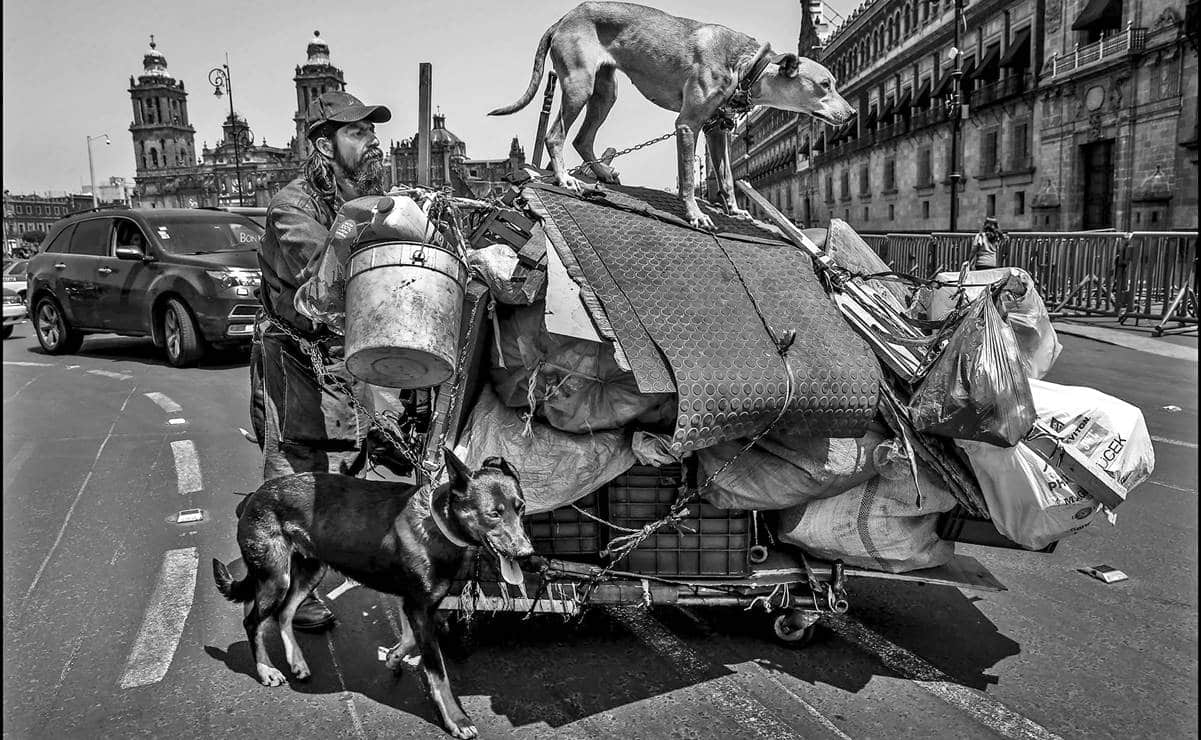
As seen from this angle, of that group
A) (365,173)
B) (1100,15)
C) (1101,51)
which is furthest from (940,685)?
(1100,15)

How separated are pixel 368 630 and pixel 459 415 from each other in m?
1.19

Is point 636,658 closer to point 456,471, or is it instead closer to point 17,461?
point 456,471

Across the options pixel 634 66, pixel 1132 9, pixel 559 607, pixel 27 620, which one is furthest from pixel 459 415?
pixel 1132 9

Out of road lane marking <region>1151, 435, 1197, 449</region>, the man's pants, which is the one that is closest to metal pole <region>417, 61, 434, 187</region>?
the man's pants

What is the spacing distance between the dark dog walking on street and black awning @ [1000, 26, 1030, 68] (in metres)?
43.9

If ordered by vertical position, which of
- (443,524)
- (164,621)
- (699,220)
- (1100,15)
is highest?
(1100,15)

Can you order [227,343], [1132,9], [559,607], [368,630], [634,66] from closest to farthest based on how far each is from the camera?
[559,607]
[368,630]
[634,66]
[227,343]
[1132,9]

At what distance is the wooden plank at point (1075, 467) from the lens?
3408 mm

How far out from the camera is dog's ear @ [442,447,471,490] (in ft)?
9.91

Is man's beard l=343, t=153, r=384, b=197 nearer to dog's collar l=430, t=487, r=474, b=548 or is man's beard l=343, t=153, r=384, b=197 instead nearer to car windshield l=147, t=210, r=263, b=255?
dog's collar l=430, t=487, r=474, b=548

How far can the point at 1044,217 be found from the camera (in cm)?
3775

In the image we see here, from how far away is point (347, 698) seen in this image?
11.3ft

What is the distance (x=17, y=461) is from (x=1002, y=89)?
42.5 meters

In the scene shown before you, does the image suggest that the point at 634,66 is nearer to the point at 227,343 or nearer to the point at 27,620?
the point at 27,620
